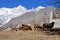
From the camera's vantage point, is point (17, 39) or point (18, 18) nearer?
point (17, 39)

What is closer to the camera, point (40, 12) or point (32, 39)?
point (32, 39)

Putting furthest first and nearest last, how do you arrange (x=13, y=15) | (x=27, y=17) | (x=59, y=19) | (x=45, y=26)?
(x=27, y=17), (x=13, y=15), (x=59, y=19), (x=45, y=26)

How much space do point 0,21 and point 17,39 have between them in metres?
14.9

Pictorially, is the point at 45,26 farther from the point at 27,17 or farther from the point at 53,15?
the point at 27,17

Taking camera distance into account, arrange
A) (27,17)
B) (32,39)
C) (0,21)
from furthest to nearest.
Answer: (27,17) < (0,21) < (32,39)

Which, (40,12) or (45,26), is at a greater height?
(40,12)

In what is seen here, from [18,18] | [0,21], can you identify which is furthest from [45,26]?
[18,18]

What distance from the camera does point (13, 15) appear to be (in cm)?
2455

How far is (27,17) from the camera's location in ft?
89.1

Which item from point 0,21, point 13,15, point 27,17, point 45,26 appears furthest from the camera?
point 27,17

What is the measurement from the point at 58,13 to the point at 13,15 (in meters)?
9.61

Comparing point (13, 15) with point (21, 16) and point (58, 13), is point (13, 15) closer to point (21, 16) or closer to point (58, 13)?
point (21, 16)

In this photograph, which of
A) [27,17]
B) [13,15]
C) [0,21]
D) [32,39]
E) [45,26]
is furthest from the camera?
[27,17]

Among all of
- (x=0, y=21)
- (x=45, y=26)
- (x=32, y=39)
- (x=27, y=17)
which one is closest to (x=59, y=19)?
(x=45, y=26)
